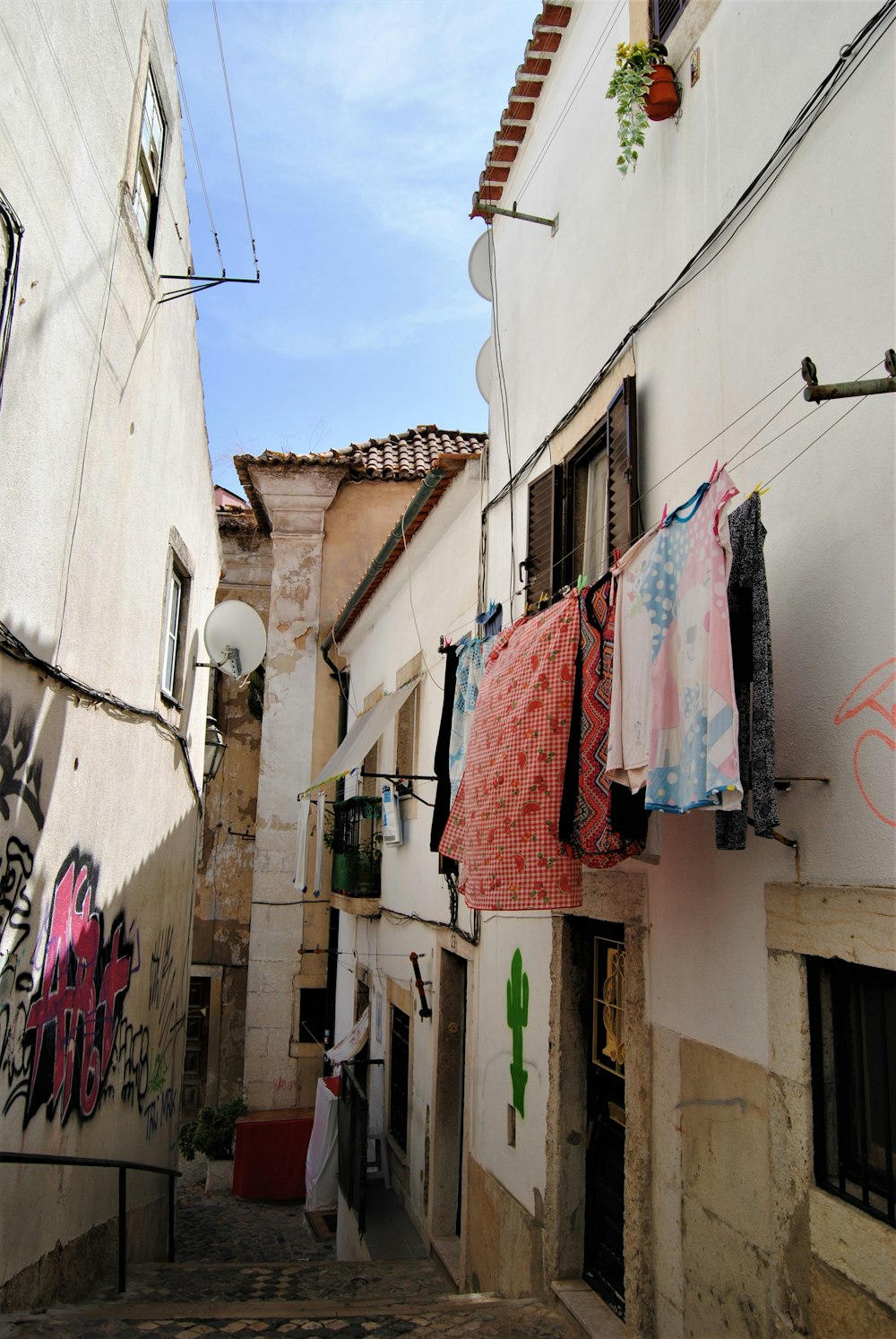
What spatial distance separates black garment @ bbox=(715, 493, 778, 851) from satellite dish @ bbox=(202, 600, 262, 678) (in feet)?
25.6

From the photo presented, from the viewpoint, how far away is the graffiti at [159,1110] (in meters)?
9.23

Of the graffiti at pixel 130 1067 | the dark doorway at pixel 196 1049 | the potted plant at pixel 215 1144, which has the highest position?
the graffiti at pixel 130 1067

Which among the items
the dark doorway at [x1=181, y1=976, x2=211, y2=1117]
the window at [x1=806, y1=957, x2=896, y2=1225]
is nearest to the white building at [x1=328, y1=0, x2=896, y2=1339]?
the window at [x1=806, y1=957, x2=896, y2=1225]

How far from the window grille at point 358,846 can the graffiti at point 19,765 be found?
7918 millimetres

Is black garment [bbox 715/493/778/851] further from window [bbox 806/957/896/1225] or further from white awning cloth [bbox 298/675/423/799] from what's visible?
white awning cloth [bbox 298/675/423/799]

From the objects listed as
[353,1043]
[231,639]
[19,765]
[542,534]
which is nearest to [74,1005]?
[19,765]

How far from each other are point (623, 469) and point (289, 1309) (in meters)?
5.01

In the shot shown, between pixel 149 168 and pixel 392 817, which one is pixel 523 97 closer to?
pixel 149 168

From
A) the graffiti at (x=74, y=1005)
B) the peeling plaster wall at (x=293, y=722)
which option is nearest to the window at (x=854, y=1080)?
the graffiti at (x=74, y=1005)

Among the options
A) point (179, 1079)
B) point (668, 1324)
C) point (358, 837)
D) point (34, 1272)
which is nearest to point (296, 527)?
point (358, 837)

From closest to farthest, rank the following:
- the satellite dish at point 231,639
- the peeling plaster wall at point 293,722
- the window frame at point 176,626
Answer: the window frame at point 176,626 → the satellite dish at point 231,639 → the peeling plaster wall at point 293,722

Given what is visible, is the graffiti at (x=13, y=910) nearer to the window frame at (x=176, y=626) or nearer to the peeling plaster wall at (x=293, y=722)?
the window frame at (x=176, y=626)

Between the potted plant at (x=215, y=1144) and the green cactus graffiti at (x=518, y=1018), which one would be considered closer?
the green cactus graffiti at (x=518, y=1018)

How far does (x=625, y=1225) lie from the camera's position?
5.10 m
